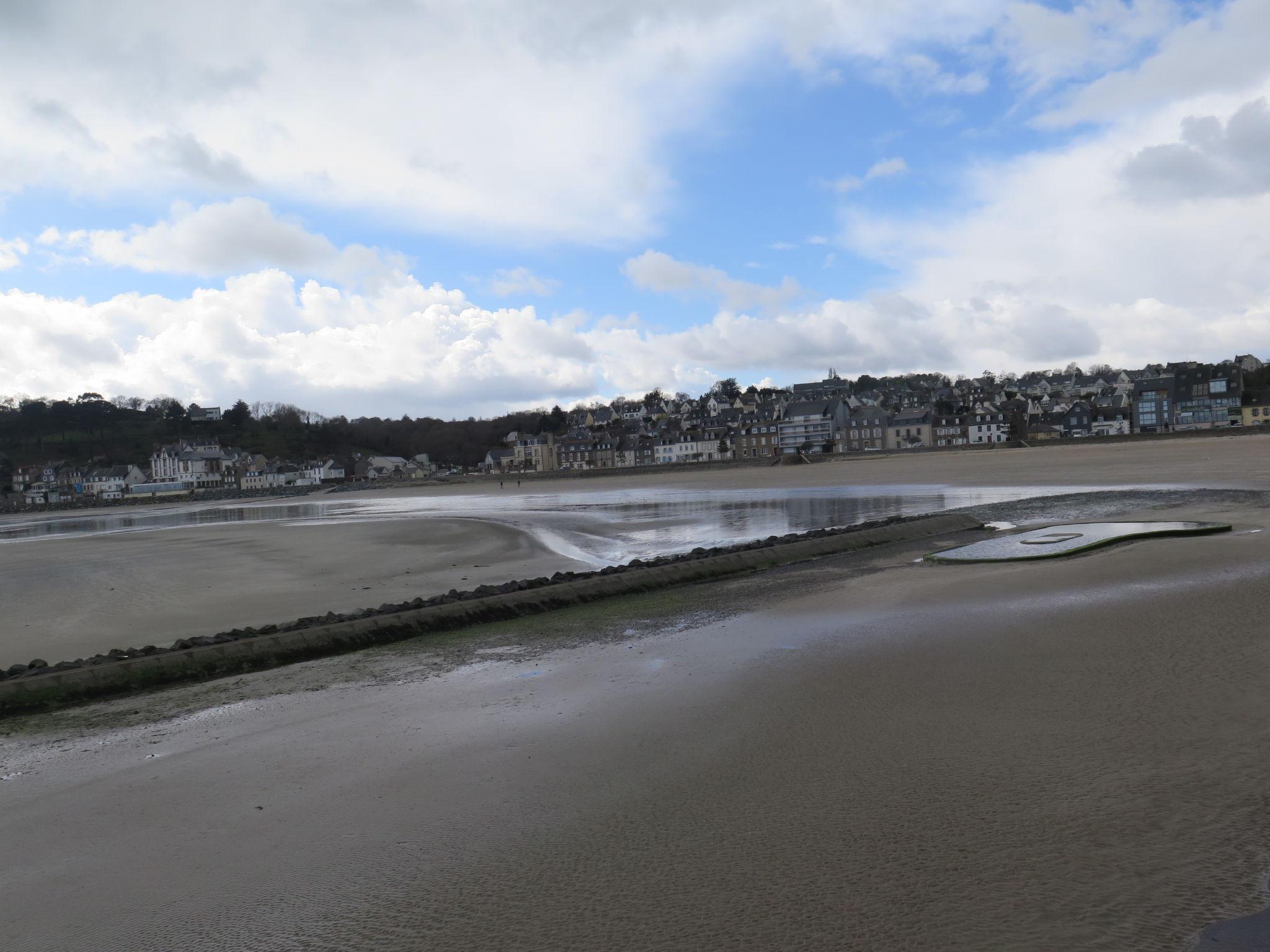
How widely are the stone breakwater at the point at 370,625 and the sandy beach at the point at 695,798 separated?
54 cm

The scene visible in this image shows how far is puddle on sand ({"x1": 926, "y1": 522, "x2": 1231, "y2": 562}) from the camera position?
37.2 ft

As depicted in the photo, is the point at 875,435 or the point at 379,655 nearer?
the point at 379,655

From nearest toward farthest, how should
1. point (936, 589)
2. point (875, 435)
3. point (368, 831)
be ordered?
1. point (368, 831)
2. point (936, 589)
3. point (875, 435)

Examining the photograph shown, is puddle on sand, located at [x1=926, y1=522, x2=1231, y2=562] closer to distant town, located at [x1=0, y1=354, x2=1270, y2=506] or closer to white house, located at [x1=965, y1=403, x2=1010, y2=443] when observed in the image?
distant town, located at [x1=0, y1=354, x2=1270, y2=506]

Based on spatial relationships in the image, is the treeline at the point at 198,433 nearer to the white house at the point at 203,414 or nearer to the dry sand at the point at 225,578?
the white house at the point at 203,414

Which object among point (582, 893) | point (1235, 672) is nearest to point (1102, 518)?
point (1235, 672)

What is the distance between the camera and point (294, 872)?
3.58m

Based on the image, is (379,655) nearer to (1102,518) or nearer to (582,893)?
(582,893)

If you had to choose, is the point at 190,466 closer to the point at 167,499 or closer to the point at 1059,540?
the point at 167,499

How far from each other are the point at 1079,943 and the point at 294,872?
9.73 ft

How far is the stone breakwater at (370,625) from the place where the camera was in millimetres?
7445

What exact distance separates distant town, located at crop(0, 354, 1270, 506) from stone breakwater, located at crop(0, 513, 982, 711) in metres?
87.3

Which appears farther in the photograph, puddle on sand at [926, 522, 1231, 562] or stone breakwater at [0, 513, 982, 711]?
puddle on sand at [926, 522, 1231, 562]

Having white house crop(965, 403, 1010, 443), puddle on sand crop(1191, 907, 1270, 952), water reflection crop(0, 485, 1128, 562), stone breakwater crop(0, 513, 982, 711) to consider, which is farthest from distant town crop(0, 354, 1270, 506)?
puddle on sand crop(1191, 907, 1270, 952)
